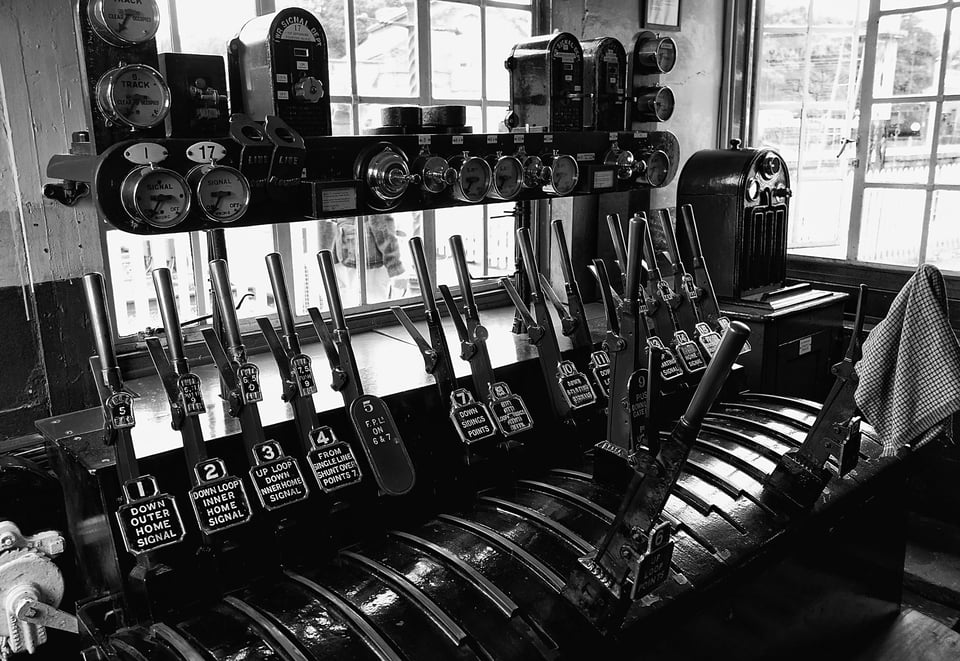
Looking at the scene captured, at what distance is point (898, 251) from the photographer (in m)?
4.32

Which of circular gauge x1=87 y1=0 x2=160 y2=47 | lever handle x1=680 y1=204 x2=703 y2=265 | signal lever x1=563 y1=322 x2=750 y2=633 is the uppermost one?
circular gauge x1=87 y1=0 x2=160 y2=47

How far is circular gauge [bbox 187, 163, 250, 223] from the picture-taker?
1908 mm

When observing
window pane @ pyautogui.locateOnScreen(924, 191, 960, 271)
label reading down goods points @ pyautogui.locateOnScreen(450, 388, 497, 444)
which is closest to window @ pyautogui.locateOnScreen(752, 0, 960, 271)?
window pane @ pyautogui.locateOnScreen(924, 191, 960, 271)

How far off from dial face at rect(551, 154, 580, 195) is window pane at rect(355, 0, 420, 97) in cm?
95

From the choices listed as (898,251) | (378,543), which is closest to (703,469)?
(378,543)

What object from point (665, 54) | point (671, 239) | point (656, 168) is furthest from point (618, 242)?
point (665, 54)

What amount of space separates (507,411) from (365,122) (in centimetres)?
157

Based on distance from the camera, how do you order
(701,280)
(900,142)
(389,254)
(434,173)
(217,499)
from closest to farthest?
(217,499)
(434,173)
(701,280)
(389,254)
(900,142)

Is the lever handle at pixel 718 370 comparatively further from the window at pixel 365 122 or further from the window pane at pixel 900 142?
the window pane at pixel 900 142

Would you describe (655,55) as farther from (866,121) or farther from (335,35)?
(866,121)

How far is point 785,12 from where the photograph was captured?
4.53 meters

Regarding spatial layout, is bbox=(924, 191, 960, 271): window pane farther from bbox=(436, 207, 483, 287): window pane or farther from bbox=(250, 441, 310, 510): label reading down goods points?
bbox=(250, 441, 310, 510): label reading down goods points

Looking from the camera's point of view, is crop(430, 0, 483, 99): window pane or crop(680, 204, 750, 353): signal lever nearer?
crop(680, 204, 750, 353): signal lever

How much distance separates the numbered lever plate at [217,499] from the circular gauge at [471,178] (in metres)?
1.14
